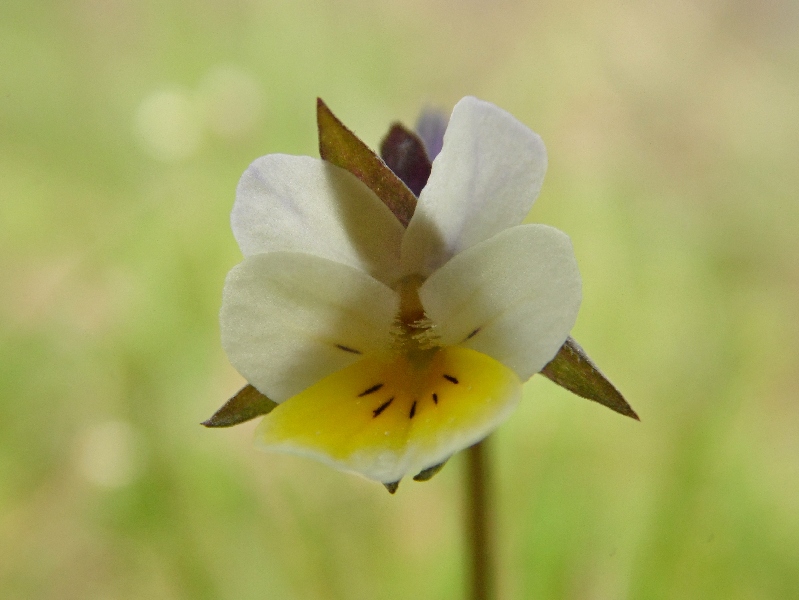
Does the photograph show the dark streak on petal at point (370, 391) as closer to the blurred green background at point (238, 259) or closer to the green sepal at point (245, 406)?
the green sepal at point (245, 406)

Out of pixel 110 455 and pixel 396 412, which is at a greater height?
pixel 396 412

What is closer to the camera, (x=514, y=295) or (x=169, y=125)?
(x=514, y=295)

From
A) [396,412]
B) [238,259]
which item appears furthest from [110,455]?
[396,412]

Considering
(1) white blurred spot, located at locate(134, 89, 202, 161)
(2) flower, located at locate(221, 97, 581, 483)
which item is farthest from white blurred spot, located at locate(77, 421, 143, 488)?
(2) flower, located at locate(221, 97, 581, 483)

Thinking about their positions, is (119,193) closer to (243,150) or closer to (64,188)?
(64,188)

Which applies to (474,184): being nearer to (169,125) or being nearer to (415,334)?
(415,334)

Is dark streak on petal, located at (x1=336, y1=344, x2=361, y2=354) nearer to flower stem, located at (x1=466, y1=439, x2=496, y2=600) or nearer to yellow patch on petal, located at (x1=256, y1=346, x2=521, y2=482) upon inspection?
yellow patch on petal, located at (x1=256, y1=346, x2=521, y2=482)

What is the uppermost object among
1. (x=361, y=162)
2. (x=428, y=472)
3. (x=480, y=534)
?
(x=361, y=162)
